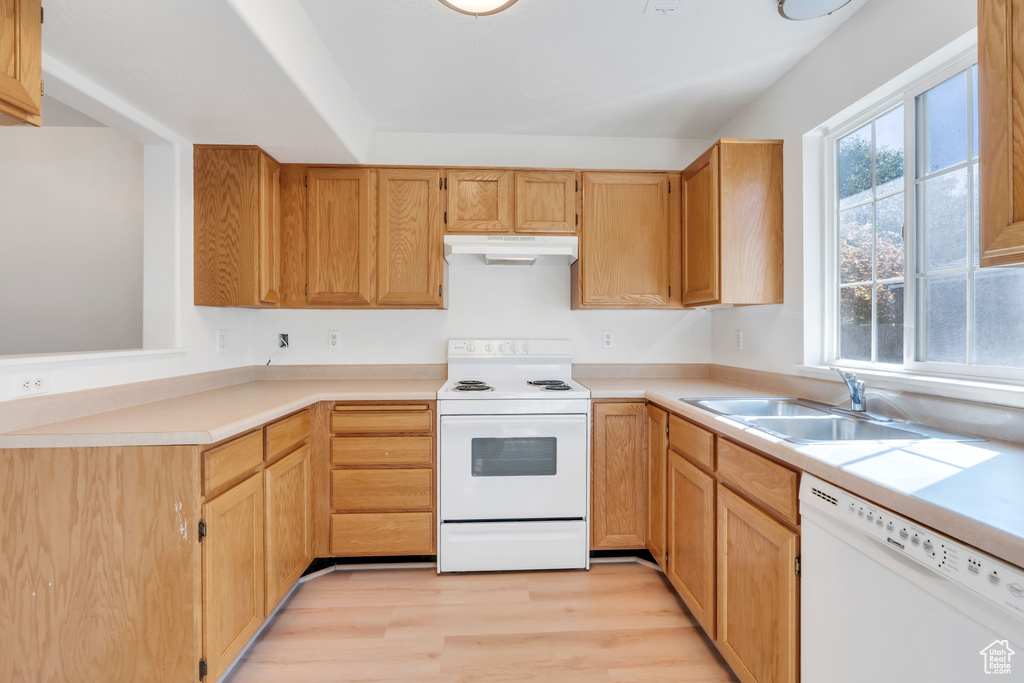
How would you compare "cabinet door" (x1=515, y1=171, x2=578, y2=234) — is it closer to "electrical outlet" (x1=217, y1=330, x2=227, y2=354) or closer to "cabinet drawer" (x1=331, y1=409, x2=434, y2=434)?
"cabinet drawer" (x1=331, y1=409, x2=434, y2=434)

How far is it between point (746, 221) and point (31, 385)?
9.38 feet

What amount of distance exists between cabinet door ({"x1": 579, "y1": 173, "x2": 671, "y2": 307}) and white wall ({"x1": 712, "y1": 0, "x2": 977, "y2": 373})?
0.52 metres

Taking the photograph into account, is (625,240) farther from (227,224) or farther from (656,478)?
(227,224)

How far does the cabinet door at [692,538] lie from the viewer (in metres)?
1.66

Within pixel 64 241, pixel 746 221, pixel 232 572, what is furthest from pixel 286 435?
pixel 746 221

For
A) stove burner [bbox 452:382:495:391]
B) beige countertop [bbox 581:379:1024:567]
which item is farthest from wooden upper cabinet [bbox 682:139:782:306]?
stove burner [bbox 452:382:495:391]

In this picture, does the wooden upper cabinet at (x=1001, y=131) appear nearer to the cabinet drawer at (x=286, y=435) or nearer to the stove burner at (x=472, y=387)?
the stove burner at (x=472, y=387)

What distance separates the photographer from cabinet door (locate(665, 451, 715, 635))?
5.45 feet

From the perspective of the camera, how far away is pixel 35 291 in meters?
2.64

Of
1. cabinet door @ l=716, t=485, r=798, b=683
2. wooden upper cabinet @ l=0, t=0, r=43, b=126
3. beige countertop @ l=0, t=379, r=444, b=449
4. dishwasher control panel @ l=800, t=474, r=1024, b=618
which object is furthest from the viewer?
beige countertop @ l=0, t=379, r=444, b=449

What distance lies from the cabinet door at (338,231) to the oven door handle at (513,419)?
2.86ft

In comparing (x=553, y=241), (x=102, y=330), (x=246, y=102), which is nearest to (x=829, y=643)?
(x=553, y=241)

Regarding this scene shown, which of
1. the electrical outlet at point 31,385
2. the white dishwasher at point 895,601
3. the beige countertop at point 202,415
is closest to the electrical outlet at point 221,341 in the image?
the beige countertop at point 202,415

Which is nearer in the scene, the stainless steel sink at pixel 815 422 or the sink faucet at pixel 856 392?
the stainless steel sink at pixel 815 422
